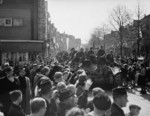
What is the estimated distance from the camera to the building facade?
3459 cm

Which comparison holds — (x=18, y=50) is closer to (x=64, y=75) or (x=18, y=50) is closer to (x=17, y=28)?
(x=17, y=28)

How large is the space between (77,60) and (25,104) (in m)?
11.1

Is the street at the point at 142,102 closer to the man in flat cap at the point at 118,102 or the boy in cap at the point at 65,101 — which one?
the boy in cap at the point at 65,101

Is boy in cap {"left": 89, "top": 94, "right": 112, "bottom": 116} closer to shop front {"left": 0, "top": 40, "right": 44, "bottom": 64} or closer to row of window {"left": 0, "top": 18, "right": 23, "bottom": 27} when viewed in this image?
shop front {"left": 0, "top": 40, "right": 44, "bottom": 64}

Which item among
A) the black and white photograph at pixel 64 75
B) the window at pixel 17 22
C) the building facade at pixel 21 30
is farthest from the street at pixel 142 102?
the window at pixel 17 22

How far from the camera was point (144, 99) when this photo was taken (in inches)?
520

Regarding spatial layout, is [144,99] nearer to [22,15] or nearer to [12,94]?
[12,94]

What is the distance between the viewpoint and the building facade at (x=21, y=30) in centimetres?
3459

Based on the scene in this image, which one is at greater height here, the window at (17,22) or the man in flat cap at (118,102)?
the window at (17,22)

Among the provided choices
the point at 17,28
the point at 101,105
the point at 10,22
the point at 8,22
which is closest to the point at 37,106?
the point at 101,105

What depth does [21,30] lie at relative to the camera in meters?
35.9

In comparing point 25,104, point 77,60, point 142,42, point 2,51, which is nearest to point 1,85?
point 25,104

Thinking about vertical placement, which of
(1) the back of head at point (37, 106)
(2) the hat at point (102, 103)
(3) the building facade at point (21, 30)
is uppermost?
(3) the building facade at point (21, 30)

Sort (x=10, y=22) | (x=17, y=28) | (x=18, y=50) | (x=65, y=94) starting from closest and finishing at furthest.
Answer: (x=65, y=94), (x=18, y=50), (x=10, y=22), (x=17, y=28)
